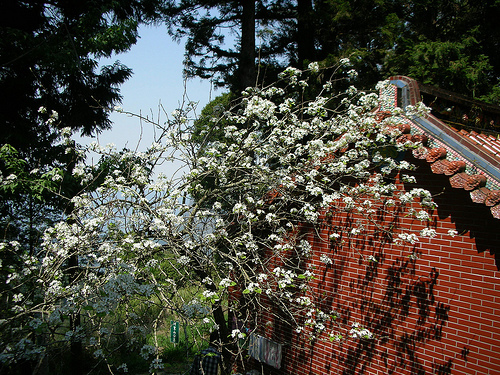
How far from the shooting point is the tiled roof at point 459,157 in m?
4.01

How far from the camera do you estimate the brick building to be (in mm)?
4297

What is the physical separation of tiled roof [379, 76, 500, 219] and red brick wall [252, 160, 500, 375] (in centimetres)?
43

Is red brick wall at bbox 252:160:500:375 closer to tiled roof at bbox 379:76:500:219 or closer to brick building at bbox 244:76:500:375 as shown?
brick building at bbox 244:76:500:375

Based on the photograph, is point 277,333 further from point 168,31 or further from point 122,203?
point 168,31

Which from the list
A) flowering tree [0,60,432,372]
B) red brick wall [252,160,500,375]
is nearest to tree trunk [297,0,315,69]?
flowering tree [0,60,432,372]

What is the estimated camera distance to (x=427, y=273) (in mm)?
4914

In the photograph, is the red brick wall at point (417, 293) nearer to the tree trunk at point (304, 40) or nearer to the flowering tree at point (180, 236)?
the flowering tree at point (180, 236)

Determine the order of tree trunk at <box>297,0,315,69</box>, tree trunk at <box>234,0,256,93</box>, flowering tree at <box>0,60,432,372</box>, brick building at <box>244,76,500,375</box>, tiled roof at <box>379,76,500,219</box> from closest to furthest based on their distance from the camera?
tiled roof at <box>379,76,500,219</box>
brick building at <box>244,76,500,375</box>
flowering tree at <box>0,60,432,372</box>
tree trunk at <box>234,0,256,93</box>
tree trunk at <box>297,0,315,69</box>

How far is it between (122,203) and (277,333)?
3934 mm

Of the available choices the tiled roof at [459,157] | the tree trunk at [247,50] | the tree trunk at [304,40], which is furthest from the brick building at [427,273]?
the tree trunk at [304,40]

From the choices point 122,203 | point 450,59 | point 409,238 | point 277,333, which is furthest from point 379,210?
point 450,59

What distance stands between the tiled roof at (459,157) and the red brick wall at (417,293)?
0.43 meters

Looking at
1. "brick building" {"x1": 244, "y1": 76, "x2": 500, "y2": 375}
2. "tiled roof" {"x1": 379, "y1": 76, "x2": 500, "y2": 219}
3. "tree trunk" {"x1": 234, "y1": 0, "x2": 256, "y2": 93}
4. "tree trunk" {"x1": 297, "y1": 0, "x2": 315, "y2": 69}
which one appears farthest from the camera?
"tree trunk" {"x1": 297, "y1": 0, "x2": 315, "y2": 69}

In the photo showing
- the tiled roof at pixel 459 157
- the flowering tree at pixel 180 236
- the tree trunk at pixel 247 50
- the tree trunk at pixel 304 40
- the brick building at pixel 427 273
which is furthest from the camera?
the tree trunk at pixel 304 40
